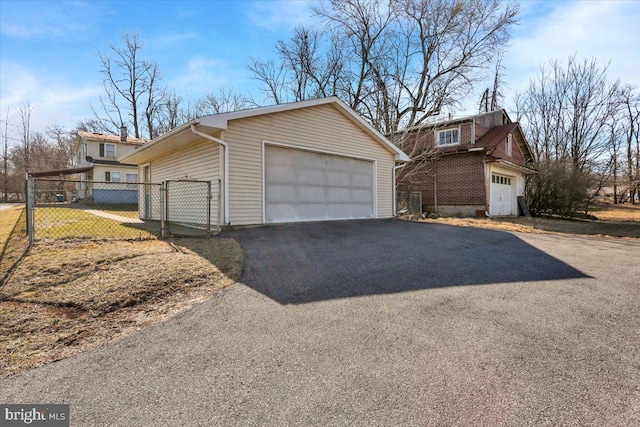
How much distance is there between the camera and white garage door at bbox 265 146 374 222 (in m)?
9.14

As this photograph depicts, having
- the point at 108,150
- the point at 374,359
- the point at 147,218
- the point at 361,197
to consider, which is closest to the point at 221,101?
the point at 108,150

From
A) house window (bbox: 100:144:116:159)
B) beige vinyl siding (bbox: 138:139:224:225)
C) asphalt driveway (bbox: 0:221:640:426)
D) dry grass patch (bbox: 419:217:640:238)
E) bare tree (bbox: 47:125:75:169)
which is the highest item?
bare tree (bbox: 47:125:75:169)

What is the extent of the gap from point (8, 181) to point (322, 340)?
44.9 metres

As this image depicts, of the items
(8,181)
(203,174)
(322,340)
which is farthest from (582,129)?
(8,181)

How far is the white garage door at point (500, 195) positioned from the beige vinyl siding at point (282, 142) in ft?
26.3

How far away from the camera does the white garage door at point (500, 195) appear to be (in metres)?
16.7

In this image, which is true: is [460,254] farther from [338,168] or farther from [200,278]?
[338,168]

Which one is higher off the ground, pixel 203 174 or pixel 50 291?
pixel 203 174

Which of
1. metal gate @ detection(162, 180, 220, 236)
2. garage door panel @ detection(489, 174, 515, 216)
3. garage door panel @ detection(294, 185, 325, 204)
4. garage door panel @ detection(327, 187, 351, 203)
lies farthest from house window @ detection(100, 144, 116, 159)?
garage door panel @ detection(489, 174, 515, 216)

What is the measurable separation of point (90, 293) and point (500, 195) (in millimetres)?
19079

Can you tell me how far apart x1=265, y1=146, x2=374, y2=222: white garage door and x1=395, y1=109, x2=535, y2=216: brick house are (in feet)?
16.7

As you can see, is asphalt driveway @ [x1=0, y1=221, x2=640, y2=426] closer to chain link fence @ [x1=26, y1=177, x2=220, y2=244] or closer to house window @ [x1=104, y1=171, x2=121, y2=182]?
chain link fence @ [x1=26, y1=177, x2=220, y2=244]

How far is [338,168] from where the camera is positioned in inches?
424

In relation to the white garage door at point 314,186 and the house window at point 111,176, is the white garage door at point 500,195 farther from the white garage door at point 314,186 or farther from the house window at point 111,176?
the house window at point 111,176
